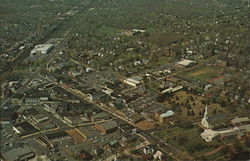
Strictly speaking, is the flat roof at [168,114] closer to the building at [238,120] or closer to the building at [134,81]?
the building at [238,120]

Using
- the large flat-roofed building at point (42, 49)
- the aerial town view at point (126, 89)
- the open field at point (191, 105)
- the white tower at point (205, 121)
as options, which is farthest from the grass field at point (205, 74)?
the large flat-roofed building at point (42, 49)

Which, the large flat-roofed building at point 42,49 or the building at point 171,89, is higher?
the large flat-roofed building at point 42,49

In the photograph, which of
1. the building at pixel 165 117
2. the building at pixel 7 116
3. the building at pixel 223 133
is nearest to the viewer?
the building at pixel 223 133

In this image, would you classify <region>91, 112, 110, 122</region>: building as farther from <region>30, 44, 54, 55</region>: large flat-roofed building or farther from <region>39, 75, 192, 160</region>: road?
<region>30, 44, 54, 55</region>: large flat-roofed building

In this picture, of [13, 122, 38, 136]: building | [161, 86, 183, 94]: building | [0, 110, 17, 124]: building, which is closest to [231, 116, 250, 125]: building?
[161, 86, 183, 94]: building

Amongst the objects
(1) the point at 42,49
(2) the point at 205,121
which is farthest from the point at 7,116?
(1) the point at 42,49

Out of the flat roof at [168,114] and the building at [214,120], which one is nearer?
the building at [214,120]
